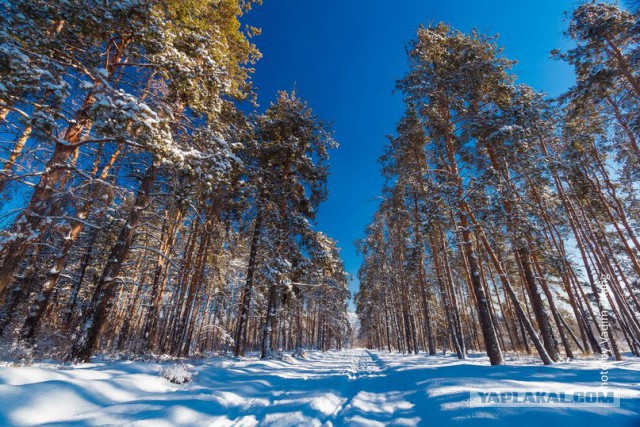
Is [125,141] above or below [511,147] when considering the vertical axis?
below

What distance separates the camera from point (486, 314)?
354 inches

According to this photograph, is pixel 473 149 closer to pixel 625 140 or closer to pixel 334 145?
pixel 334 145

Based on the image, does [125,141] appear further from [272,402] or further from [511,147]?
[511,147]

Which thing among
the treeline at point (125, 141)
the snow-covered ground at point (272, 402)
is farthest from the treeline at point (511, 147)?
the treeline at point (125, 141)

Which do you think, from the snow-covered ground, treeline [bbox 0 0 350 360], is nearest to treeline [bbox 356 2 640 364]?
the snow-covered ground

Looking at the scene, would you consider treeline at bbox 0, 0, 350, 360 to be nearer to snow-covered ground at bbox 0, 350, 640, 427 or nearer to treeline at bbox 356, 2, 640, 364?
snow-covered ground at bbox 0, 350, 640, 427

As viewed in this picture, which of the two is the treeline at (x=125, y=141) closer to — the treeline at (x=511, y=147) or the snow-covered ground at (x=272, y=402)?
the snow-covered ground at (x=272, y=402)

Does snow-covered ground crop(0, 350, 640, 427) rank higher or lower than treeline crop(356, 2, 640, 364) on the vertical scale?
lower

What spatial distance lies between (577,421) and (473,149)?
38.7 feet

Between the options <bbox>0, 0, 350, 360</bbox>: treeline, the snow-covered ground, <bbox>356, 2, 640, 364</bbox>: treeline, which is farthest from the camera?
<bbox>356, 2, 640, 364</bbox>: treeline

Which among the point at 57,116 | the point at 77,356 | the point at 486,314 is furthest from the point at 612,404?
the point at 77,356

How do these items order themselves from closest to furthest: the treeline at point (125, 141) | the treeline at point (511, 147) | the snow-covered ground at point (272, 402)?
the snow-covered ground at point (272, 402) → the treeline at point (125, 141) → the treeline at point (511, 147)

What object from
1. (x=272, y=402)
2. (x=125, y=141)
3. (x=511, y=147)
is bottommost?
(x=272, y=402)

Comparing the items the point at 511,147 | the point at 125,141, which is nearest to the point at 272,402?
the point at 125,141
